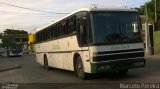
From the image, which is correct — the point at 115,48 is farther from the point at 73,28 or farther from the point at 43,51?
the point at 43,51

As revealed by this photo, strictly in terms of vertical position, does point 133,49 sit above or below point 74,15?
below

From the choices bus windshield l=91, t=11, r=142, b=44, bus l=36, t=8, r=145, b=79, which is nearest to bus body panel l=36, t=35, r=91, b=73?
bus l=36, t=8, r=145, b=79

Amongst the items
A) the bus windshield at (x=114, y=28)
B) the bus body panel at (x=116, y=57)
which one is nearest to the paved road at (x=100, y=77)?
the bus body panel at (x=116, y=57)

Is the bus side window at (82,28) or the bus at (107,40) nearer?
the bus at (107,40)

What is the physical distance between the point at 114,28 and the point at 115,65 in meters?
1.46

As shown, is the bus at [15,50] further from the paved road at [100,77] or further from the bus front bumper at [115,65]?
the bus front bumper at [115,65]

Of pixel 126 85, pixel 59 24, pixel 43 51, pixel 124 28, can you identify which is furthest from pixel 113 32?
pixel 43 51

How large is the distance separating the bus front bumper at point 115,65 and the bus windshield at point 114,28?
80 centimetres

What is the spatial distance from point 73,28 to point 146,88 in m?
6.32

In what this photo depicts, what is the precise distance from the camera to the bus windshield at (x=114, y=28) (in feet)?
53.2

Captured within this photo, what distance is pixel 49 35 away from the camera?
25156 millimetres

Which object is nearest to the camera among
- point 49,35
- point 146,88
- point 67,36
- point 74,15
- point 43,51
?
point 146,88

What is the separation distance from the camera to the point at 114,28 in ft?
53.9

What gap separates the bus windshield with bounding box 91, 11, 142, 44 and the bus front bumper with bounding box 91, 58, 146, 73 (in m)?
0.80
